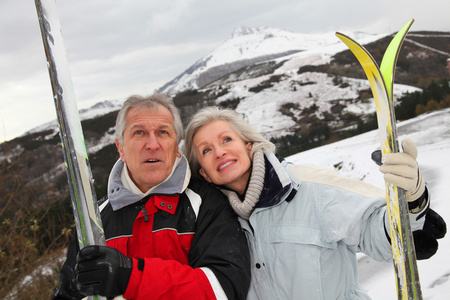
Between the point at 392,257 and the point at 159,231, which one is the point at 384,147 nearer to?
the point at 392,257

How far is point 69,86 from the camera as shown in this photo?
121cm

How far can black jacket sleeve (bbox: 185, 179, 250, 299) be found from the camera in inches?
55.2

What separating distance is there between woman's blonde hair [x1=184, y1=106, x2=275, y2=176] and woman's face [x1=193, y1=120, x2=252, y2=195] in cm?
3

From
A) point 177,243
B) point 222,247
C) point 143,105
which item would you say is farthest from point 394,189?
point 143,105

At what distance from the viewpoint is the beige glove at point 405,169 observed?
1.27m

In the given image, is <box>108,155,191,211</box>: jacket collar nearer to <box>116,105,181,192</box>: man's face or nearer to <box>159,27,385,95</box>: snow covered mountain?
<box>116,105,181,192</box>: man's face

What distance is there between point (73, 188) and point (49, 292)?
438 cm

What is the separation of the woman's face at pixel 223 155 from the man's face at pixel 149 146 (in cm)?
17

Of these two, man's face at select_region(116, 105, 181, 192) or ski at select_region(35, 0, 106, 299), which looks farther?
man's face at select_region(116, 105, 181, 192)

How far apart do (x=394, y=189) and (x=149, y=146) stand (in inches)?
46.3

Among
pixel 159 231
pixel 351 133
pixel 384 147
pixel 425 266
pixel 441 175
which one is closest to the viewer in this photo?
pixel 384 147

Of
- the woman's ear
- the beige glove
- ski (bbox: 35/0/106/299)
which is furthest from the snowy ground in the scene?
ski (bbox: 35/0/106/299)

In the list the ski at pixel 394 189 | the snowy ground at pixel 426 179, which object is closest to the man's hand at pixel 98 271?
the ski at pixel 394 189

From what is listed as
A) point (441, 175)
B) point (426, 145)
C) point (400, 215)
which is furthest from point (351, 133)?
point (400, 215)
